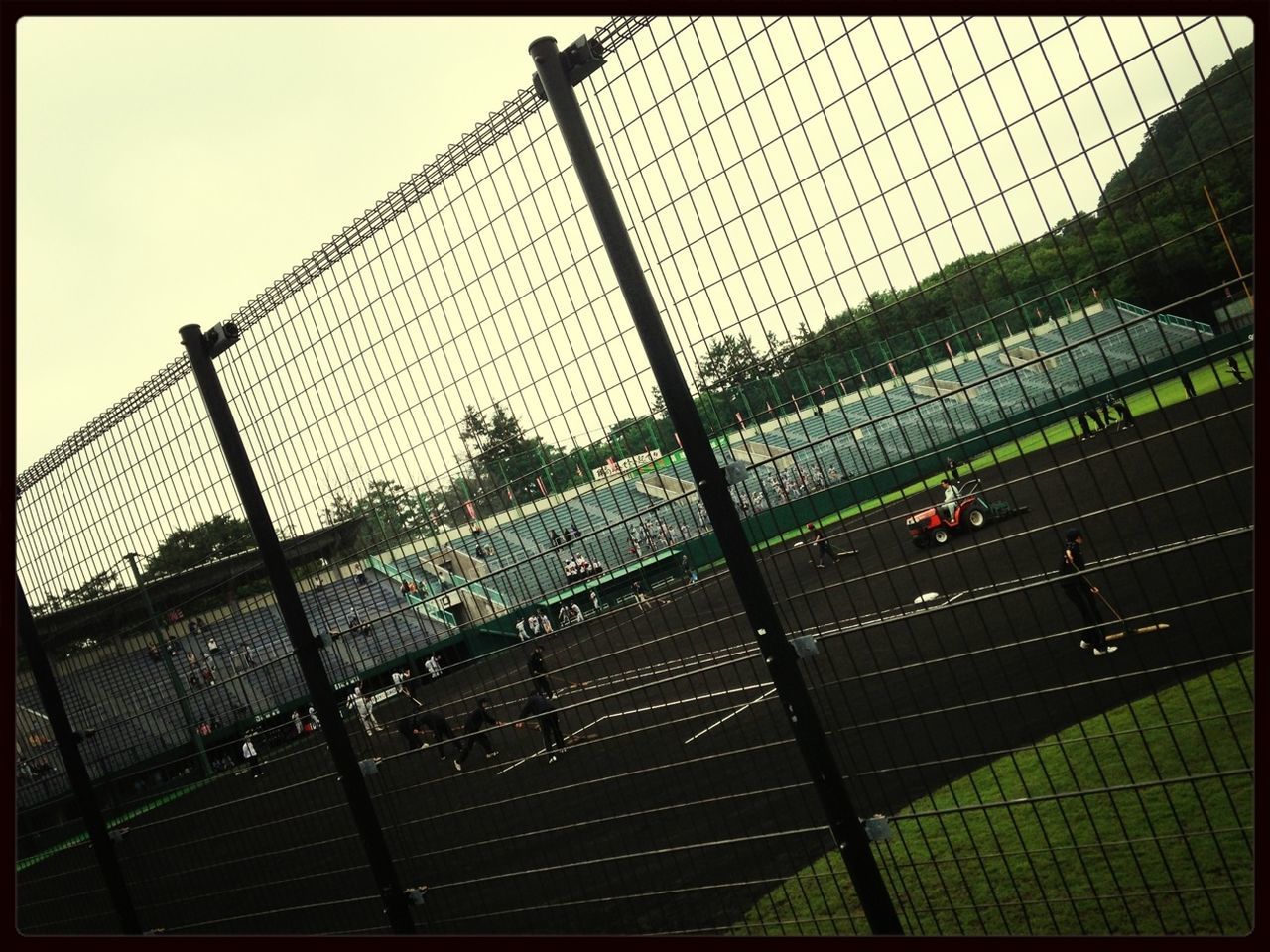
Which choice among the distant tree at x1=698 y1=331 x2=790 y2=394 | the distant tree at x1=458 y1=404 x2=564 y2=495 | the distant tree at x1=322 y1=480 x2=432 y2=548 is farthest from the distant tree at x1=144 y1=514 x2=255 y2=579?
the distant tree at x1=698 y1=331 x2=790 y2=394

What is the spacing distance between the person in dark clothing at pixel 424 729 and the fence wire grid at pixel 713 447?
39 mm

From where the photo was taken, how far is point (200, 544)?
18.1 feet

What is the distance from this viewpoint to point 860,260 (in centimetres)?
285

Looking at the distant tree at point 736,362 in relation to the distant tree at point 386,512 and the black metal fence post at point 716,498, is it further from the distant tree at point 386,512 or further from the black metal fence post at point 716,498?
the distant tree at point 386,512

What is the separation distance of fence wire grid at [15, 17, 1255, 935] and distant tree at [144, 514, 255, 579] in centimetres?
3

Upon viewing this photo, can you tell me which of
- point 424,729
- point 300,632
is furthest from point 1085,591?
point 300,632

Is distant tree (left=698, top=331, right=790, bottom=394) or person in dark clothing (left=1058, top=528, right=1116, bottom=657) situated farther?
distant tree (left=698, top=331, right=790, bottom=394)

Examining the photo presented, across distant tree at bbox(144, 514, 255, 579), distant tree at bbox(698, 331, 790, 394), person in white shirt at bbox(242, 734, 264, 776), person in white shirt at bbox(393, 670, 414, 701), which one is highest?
distant tree at bbox(144, 514, 255, 579)

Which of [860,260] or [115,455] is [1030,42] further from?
[115,455]

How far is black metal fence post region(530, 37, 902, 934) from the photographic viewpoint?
3.31 m

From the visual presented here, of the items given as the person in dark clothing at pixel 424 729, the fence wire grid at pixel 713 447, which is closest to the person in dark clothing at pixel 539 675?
the fence wire grid at pixel 713 447

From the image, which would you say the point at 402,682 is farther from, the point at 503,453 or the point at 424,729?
the point at 503,453

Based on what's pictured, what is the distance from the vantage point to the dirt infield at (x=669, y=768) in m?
3.11

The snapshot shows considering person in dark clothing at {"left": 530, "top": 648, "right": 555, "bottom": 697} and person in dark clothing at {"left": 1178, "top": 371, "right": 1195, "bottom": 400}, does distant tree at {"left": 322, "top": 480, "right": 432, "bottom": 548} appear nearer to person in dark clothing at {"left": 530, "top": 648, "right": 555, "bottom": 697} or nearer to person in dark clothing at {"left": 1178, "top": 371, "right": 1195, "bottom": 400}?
person in dark clothing at {"left": 530, "top": 648, "right": 555, "bottom": 697}
